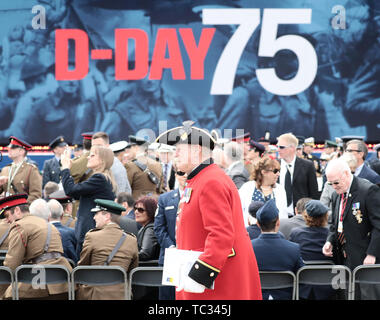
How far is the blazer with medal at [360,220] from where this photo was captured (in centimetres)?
511

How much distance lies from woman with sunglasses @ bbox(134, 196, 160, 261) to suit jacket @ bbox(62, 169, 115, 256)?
0.52 meters

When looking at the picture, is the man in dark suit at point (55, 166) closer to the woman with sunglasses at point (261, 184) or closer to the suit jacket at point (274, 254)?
the woman with sunglasses at point (261, 184)

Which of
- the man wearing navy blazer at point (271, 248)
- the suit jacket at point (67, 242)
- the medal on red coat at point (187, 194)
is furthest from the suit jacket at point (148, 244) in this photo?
the medal on red coat at point (187, 194)

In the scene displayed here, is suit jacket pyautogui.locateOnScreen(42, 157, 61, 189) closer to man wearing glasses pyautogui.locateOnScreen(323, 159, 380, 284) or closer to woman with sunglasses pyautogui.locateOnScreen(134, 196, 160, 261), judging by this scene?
woman with sunglasses pyautogui.locateOnScreen(134, 196, 160, 261)

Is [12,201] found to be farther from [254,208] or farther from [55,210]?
[254,208]

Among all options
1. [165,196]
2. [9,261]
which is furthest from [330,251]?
[9,261]

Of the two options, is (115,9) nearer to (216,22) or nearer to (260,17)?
(216,22)

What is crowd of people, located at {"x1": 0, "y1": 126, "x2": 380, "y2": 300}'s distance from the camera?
11.1 ft

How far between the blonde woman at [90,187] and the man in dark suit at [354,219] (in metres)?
2.31

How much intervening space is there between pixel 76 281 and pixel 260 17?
1043 centimetres

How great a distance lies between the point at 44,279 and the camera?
5.21 metres

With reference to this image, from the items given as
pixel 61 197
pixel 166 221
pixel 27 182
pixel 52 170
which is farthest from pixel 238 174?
pixel 52 170

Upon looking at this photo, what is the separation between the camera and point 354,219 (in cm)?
522

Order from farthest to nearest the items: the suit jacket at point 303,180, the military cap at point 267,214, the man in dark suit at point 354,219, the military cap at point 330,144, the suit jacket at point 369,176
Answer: the military cap at point 330,144
the suit jacket at point 303,180
the suit jacket at point 369,176
the man in dark suit at point 354,219
the military cap at point 267,214
